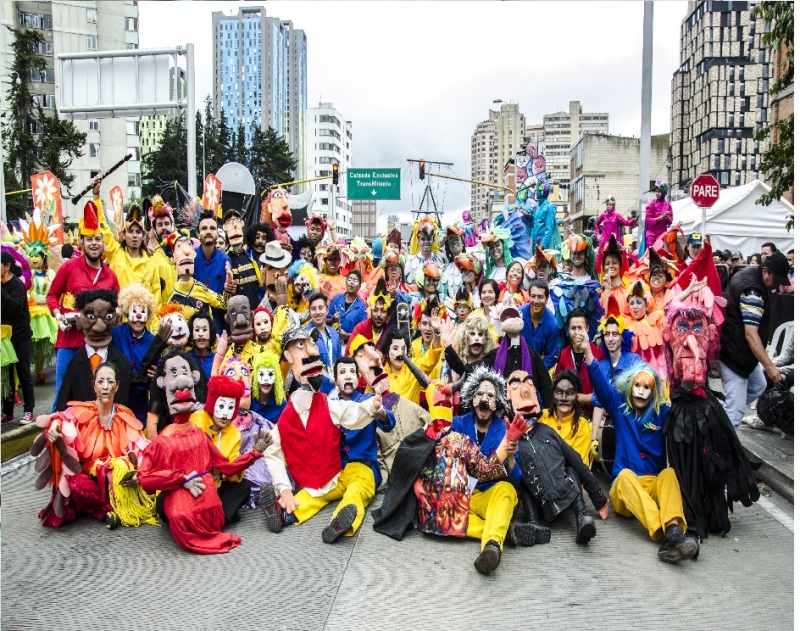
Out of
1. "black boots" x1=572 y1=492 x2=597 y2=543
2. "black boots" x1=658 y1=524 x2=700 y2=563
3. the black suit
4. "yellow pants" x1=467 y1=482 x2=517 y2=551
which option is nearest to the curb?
the black suit

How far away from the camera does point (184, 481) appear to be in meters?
5.21

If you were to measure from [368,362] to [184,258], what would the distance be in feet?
6.94

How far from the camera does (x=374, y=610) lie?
4.30m

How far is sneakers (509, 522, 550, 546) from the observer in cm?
528

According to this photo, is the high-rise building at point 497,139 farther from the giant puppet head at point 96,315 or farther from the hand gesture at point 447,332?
the giant puppet head at point 96,315

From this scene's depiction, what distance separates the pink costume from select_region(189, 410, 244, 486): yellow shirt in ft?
24.2

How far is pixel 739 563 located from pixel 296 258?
643cm

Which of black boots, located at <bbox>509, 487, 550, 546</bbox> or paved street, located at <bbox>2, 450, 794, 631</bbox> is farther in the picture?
black boots, located at <bbox>509, 487, 550, 546</bbox>

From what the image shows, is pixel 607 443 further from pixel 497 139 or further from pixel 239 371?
pixel 497 139

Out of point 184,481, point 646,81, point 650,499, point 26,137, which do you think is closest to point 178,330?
point 184,481

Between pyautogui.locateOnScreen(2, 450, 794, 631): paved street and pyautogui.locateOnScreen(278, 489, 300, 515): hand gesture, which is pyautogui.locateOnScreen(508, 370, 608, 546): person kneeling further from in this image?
pyautogui.locateOnScreen(278, 489, 300, 515): hand gesture

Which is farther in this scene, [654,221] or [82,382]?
[654,221]

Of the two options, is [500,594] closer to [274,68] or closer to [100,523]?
[100,523]

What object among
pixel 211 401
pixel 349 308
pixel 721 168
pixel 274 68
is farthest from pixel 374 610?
pixel 274 68
